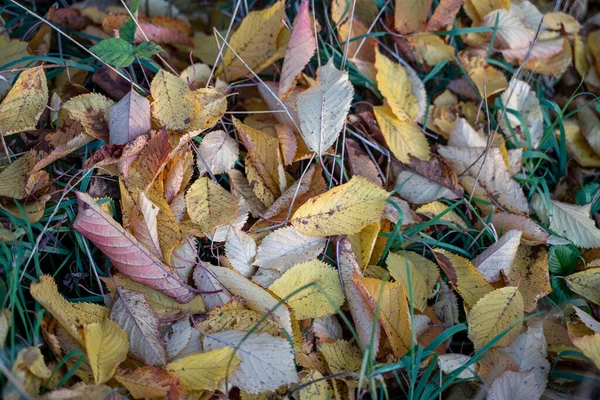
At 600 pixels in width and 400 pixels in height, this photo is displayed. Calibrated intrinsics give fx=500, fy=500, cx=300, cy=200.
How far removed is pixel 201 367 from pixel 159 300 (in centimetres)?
19

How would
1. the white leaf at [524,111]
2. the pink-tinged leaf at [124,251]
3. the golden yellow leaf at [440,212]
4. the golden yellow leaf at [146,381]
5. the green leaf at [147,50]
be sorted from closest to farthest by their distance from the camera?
the golden yellow leaf at [146,381], the pink-tinged leaf at [124,251], the green leaf at [147,50], the golden yellow leaf at [440,212], the white leaf at [524,111]

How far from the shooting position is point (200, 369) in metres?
0.88

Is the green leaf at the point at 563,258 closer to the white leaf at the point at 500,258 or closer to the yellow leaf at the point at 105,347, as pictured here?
the white leaf at the point at 500,258

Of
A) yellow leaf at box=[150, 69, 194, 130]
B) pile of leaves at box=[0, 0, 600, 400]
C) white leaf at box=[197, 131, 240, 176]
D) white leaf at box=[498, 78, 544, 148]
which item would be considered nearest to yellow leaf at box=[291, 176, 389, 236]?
pile of leaves at box=[0, 0, 600, 400]

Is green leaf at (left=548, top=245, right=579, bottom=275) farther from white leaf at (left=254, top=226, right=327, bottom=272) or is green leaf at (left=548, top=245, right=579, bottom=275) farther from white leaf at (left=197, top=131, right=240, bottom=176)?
white leaf at (left=197, top=131, right=240, bottom=176)

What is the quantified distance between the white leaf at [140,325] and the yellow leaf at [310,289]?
24 centimetres

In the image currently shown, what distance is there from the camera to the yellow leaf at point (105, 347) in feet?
2.78

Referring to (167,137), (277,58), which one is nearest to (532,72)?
(277,58)

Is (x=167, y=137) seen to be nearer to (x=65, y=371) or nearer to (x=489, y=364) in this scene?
(x=65, y=371)

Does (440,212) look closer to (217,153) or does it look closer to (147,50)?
(217,153)

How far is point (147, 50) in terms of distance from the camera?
1.06 meters

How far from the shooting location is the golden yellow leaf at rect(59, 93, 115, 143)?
1069 mm

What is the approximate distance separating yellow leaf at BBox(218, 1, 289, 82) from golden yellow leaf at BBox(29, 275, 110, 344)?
65 cm

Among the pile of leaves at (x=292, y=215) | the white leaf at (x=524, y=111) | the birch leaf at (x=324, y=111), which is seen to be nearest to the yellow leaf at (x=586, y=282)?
the pile of leaves at (x=292, y=215)
